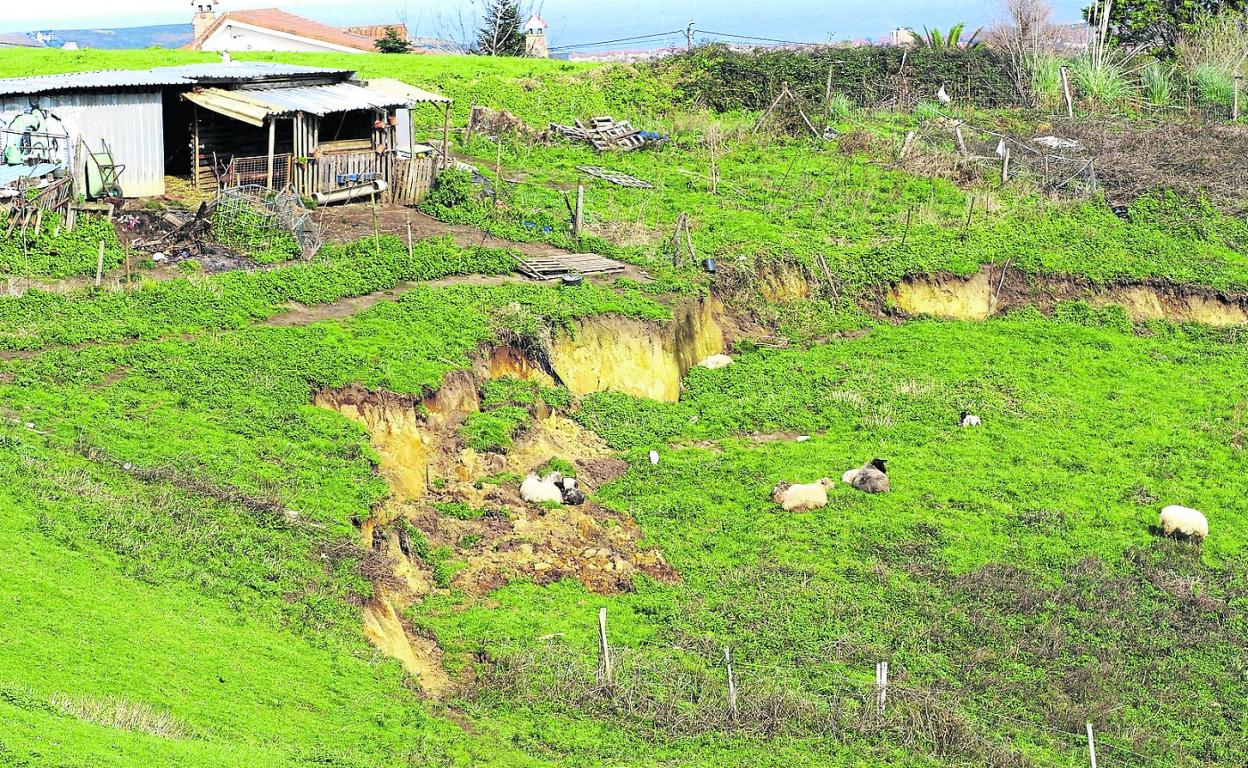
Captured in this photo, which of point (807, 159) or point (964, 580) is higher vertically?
point (807, 159)

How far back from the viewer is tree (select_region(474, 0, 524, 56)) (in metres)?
62.7

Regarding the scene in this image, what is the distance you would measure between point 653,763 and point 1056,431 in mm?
13740

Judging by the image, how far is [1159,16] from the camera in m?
50.1

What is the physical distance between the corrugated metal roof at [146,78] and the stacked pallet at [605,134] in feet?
24.1

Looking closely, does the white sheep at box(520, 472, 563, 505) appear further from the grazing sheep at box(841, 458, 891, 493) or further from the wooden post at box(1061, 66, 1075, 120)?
the wooden post at box(1061, 66, 1075, 120)

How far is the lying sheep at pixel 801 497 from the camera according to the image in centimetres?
2280

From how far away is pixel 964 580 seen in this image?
67.3ft

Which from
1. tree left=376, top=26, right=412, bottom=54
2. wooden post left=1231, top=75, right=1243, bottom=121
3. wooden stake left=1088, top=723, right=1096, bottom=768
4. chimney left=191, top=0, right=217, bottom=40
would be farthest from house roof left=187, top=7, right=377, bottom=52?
wooden stake left=1088, top=723, right=1096, bottom=768

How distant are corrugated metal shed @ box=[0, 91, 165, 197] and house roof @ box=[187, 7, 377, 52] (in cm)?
2701

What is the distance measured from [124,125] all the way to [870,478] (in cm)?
1781

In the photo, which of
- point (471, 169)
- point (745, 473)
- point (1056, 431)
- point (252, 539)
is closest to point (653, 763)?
point (252, 539)

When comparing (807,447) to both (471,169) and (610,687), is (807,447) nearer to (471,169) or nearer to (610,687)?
(610,687)

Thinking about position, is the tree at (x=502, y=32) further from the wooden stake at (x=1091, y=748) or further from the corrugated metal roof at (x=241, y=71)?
the wooden stake at (x=1091, y=748)

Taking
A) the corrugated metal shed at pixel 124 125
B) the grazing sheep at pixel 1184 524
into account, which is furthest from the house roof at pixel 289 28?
the grazing sheep at pixel 1184 524
